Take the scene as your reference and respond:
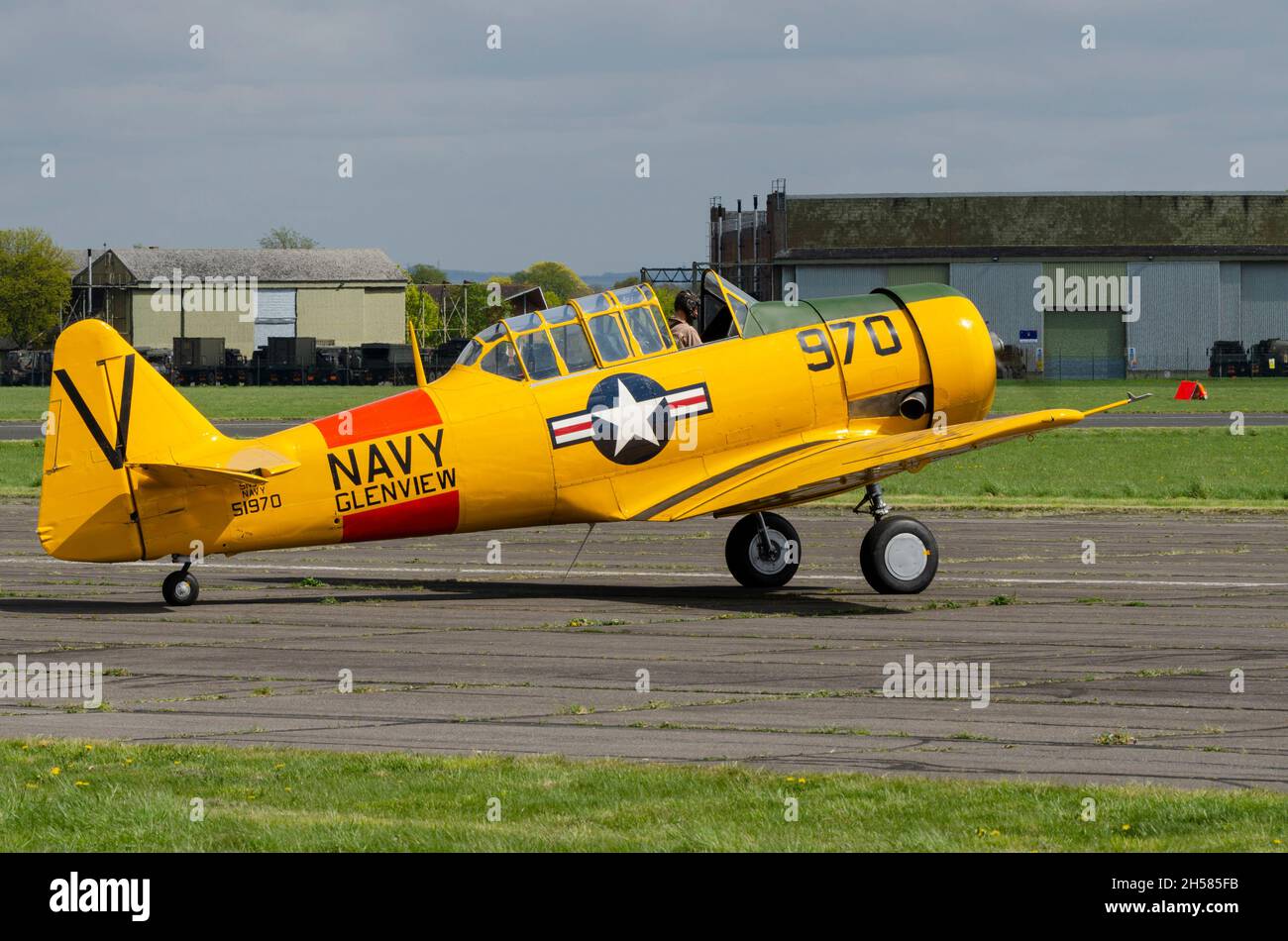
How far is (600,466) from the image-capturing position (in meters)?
16.5

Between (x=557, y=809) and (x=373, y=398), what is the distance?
68.6 m

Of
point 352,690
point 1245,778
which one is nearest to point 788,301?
point 352,690

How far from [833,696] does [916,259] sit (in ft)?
220

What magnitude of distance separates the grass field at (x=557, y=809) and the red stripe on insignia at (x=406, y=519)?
6086mm

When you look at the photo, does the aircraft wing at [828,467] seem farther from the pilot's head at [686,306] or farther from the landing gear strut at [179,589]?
the landing gear strut at [179,589]

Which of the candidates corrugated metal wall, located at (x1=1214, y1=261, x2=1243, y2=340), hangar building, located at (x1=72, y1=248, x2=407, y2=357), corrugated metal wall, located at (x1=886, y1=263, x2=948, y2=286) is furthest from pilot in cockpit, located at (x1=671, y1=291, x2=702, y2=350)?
hangar building, located at (x1=72, y1=248, x2=407, y2=357)

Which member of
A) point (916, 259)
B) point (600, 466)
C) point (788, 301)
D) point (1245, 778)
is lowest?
point (1245, 778)

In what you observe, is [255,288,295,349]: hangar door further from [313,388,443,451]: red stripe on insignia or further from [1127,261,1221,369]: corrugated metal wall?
[313,388,443,451]: red stripe on insignia

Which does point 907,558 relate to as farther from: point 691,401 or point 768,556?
point 691,401

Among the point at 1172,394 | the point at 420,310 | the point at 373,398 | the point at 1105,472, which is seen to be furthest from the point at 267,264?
the point at 1105,472

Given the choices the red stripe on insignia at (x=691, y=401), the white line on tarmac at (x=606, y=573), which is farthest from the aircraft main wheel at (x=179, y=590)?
the red stripe on insignia at (x=691, y=401)

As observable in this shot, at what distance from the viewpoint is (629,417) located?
54.1 feet
